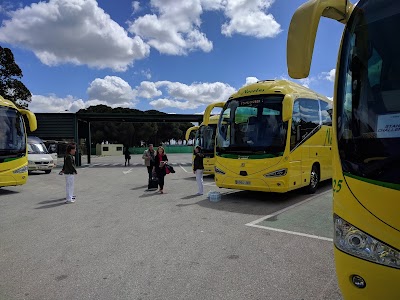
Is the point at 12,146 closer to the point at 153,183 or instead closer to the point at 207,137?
the point at 153,183

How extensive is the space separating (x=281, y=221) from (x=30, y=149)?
61.1 ft

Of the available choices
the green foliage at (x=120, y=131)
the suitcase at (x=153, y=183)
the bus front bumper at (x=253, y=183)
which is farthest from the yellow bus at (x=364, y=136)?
the green foliage at (x=120, y=131)

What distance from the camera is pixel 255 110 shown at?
30.9 feet

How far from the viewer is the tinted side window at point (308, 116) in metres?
9.91

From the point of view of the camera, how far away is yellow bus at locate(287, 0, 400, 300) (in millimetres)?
2262

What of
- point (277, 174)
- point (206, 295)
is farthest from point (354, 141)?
point (277, 174)

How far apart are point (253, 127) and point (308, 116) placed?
2.15 meters

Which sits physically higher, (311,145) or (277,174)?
(311,145)

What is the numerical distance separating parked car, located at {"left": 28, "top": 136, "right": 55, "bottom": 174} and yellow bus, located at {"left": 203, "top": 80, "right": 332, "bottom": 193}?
14.3 m

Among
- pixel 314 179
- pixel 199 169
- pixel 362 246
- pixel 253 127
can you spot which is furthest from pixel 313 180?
pixel 362 246

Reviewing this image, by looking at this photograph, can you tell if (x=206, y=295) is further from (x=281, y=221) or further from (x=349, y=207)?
(x=281, y=221)

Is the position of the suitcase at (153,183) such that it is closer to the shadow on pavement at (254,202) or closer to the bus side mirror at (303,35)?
the shadow on pavement at (254,202)

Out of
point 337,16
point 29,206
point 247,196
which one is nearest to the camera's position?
point 337,16

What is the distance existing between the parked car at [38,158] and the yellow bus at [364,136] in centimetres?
2035
